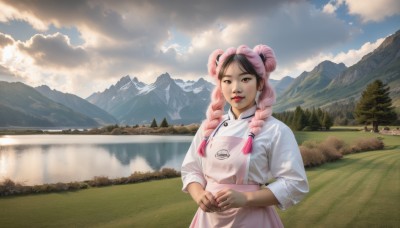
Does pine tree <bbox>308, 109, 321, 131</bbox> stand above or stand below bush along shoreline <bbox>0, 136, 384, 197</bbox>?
above

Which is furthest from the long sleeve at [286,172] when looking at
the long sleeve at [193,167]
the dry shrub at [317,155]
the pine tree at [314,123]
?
the pine tree at [314,123]

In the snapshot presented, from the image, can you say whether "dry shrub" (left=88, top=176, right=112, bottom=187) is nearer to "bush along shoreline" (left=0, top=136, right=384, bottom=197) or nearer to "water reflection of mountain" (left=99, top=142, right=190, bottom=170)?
"bush along shoreline" (left=0, top=136, right=384, bottom=197)

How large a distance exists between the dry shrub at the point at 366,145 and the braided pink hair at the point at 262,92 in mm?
21627

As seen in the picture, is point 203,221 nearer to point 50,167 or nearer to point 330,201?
point 330,201

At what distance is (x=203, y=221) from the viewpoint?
2.09 meters

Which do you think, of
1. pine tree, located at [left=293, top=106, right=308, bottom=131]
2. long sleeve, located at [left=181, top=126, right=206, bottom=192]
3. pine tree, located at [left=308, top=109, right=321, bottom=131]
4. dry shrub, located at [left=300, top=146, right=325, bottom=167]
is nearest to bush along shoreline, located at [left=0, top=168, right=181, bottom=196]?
dry shrub, located at [left=300, top=146, right=325, bottom=167]

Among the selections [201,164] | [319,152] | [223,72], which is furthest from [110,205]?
[319,152]

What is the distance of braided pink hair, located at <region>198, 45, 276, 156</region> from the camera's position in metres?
2.07

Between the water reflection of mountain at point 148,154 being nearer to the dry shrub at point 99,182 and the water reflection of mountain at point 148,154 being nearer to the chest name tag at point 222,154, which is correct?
the dry shrub at point 99,182

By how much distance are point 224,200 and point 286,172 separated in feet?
1.56

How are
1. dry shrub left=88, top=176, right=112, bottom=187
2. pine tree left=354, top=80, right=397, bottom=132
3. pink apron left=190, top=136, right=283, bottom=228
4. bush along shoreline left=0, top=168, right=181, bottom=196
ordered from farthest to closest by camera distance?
pine tree left=354, top=80, right=397, bottom=132, dry shrub left=88, top=176, right=112, bottom=187, bush along shoreline left=0, top=168, right=181, bottom=196, pink apron left=190, top=136, right=283, bottom=228

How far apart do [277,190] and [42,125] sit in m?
189

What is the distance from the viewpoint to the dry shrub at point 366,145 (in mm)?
20877

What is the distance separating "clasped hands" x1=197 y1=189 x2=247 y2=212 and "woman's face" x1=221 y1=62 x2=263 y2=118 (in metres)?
0.73
